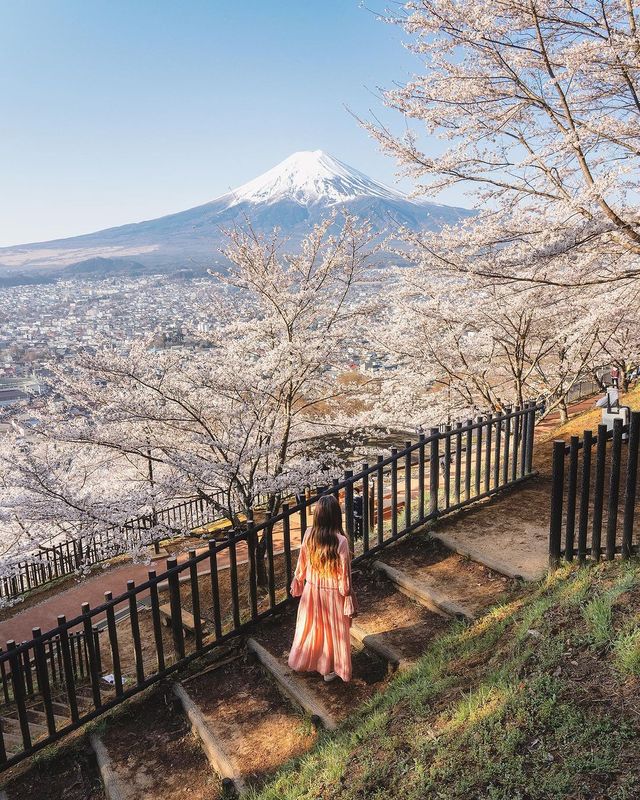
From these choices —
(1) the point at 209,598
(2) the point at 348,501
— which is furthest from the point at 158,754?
(1) the point at 209,598

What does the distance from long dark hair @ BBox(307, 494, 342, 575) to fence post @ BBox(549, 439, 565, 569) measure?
1.83 meters

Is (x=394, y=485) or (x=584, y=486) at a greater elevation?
(x=584, y=486)

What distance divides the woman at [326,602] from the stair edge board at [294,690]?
5.2 inches

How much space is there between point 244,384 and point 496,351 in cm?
970

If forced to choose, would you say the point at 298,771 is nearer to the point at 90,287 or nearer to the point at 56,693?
the point at 56,693

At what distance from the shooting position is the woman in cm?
393

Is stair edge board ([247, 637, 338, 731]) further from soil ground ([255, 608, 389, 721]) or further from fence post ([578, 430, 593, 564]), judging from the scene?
fence post ([578, 430, 593, 564])

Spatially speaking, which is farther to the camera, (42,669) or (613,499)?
(613,499)

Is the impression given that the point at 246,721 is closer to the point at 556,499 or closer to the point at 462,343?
the point at 556,499

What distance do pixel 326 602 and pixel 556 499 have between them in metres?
2.09

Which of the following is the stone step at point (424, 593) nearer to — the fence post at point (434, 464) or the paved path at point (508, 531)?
the paved path at point (508, 531)

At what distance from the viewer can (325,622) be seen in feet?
13.2

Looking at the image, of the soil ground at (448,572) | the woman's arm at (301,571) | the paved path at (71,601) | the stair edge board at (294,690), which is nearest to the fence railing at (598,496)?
the soil ground at (448,572)

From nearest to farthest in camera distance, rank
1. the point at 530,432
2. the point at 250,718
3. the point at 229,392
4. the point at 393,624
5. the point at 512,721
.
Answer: the point at 512,721, the point at 250,718, the point at 393,624, the point at 530,432, the point at 229,392
